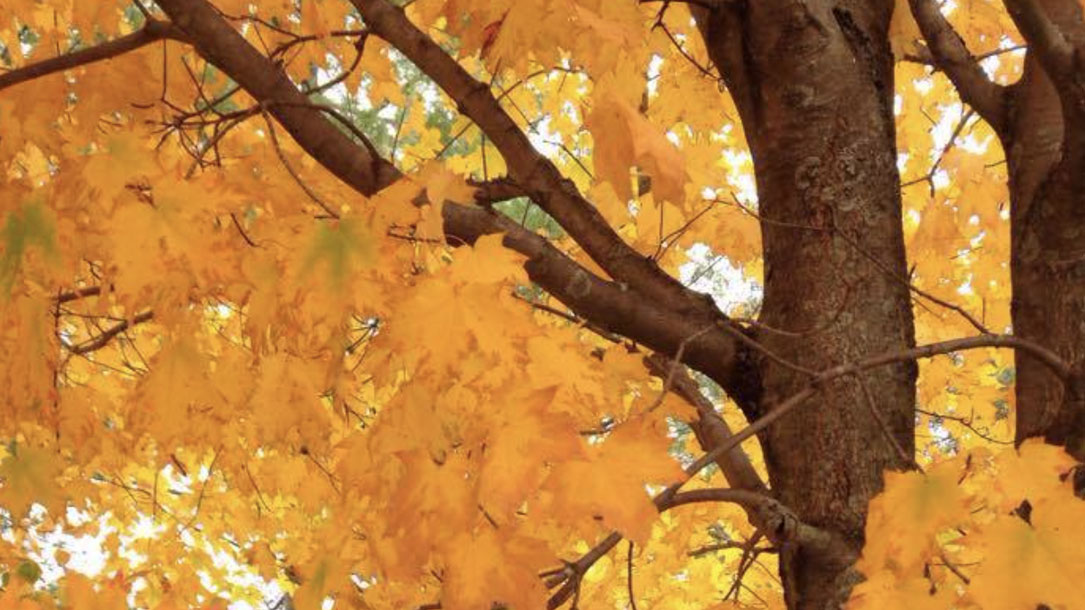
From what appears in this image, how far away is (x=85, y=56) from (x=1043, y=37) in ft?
3.85

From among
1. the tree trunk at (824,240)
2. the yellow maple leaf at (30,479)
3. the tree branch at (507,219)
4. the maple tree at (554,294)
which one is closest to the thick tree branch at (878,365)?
the maple tree at (554,294)

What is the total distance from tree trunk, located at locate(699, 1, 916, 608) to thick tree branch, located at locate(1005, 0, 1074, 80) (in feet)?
1.18

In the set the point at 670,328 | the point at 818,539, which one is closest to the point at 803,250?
the point at 670,328

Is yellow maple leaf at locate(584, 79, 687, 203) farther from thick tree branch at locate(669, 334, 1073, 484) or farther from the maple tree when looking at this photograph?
thick tree branch at locate(669, 334, 1073, 484)

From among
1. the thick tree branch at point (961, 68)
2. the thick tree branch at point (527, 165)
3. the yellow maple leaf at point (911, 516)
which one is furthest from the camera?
the thick tree branch at point (961, 68)

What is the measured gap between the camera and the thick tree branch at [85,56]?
4.27 ft

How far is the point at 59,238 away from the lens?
123 cm

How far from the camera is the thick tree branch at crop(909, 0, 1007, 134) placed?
167 centimetres

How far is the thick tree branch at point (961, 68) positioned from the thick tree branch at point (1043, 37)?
0.37m

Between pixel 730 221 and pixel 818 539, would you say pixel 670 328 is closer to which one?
pixel 818 539

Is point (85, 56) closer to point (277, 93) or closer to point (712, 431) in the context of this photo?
point (277, 93)

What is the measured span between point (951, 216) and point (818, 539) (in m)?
1.39

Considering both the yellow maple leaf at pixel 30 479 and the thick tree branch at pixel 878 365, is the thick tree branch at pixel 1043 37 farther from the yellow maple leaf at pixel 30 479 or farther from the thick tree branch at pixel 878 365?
the yellow maple leaf at pixel 30 479

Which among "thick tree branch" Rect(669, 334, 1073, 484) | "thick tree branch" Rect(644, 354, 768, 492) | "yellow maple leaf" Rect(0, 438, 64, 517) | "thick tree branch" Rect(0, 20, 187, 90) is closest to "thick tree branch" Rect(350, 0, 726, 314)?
"thick tree branch" Rect(644, 354, 768, 492)
